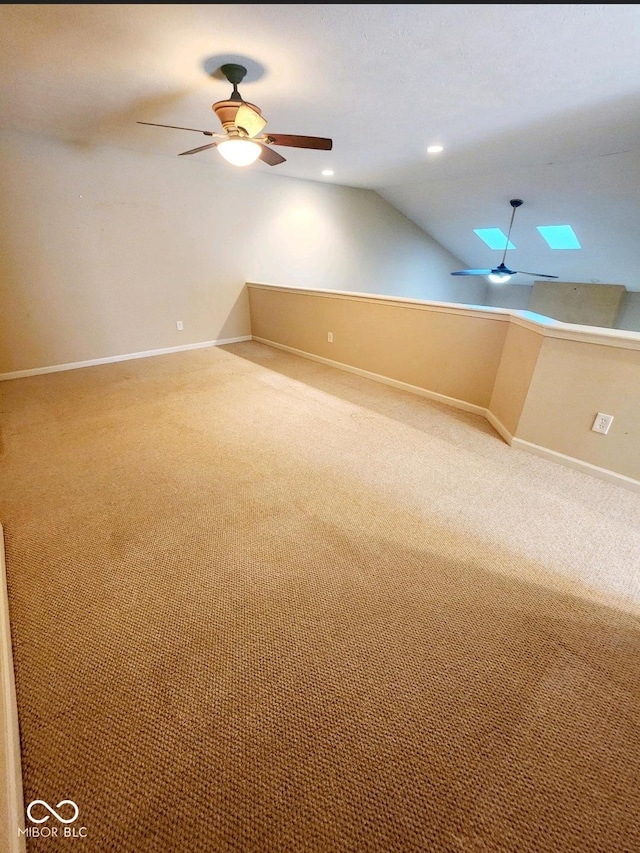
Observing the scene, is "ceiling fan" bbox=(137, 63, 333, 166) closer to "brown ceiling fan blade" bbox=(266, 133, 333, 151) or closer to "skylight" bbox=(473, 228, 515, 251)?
"brown ceiling fan blade" bbox=(266, 133, 333, 151)

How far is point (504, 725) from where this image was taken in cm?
102

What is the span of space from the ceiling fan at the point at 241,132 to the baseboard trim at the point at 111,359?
2720 mm

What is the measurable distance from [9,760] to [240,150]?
125 inches

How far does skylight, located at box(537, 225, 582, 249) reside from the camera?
18.1 feet

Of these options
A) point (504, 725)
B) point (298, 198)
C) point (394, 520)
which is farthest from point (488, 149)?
point (504, 725)

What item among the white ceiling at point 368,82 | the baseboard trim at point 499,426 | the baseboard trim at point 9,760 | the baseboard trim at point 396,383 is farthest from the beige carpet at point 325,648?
the white ceiling at point 368,82

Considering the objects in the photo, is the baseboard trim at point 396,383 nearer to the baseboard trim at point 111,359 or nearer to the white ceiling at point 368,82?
the baseboard trim at point 111,359

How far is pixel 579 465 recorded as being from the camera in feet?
7.32

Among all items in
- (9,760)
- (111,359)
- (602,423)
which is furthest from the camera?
(111,359)

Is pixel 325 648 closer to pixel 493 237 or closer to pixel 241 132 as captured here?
pixel 241 132

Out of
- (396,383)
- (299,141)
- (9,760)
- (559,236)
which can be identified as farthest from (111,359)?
(559,236)

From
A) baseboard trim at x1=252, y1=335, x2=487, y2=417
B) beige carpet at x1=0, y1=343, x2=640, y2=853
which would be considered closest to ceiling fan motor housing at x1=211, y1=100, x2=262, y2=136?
beige carpet at x1=0, y1=343, x2=640, y2=853

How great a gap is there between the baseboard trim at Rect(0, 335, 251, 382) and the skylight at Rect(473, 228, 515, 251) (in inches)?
186

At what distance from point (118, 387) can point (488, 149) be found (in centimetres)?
458
